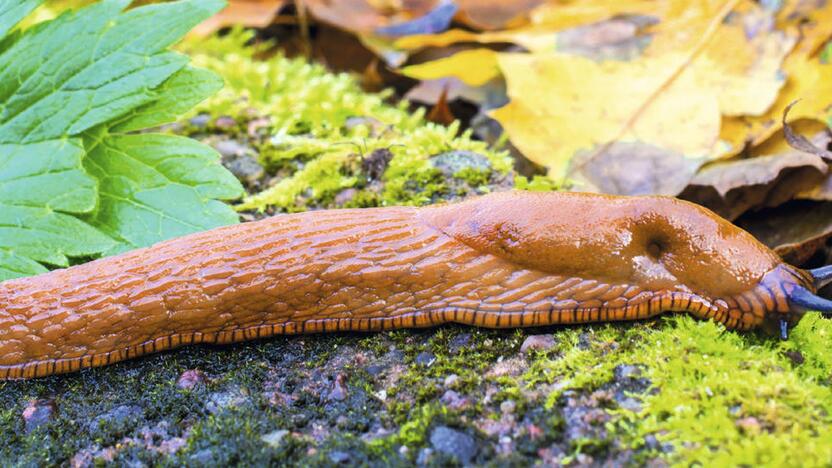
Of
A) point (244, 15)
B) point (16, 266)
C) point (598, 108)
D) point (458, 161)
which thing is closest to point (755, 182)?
point (598, 108)

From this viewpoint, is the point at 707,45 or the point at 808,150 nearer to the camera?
the point at 808,150

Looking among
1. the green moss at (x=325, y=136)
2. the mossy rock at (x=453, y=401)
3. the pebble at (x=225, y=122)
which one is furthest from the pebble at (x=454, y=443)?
the pebble at (x=225, y=122)

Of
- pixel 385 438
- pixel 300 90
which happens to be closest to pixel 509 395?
pixel 385 438

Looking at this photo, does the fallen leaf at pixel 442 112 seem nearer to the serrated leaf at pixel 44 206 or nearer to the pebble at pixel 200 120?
the pebble at pixel 200 120

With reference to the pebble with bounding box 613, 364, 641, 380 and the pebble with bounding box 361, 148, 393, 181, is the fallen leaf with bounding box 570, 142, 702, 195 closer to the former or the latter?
the pebble with bounding box 361, 148, 393, 181

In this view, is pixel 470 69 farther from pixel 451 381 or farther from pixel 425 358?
pixel 451 381

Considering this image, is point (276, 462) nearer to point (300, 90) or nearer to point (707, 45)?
point (300, 90)

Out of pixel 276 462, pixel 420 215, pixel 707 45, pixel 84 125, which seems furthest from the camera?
pixel 707 45

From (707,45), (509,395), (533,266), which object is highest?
(707,45)
